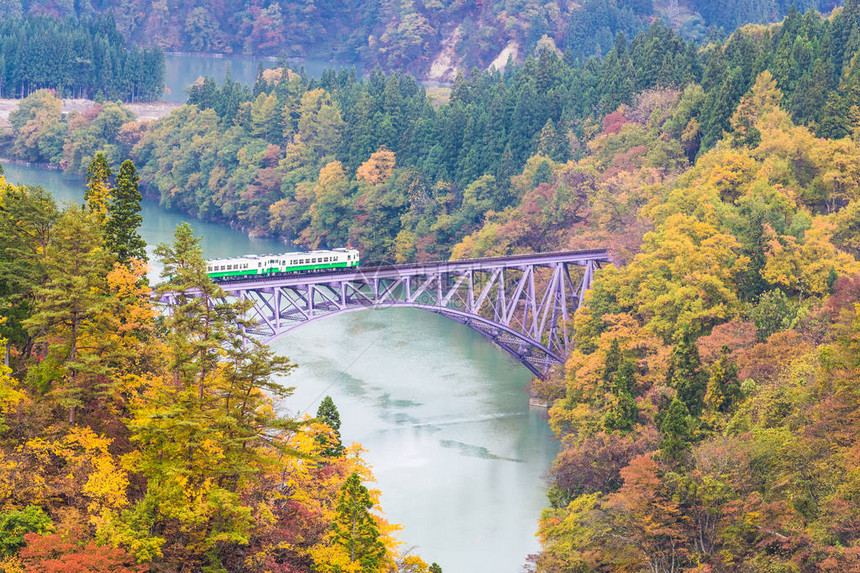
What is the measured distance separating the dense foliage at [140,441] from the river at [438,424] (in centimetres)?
1424

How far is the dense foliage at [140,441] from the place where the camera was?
154 feet

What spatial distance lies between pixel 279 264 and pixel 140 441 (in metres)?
32.7

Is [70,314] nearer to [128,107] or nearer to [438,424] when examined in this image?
[438,424]

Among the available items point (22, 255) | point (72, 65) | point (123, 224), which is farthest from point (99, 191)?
point (72, 65)

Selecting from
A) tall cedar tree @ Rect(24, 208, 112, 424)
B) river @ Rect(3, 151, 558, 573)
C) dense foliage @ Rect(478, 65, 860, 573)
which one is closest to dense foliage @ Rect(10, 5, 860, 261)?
dense foliage @ Rect(478, 65, 860, 573)

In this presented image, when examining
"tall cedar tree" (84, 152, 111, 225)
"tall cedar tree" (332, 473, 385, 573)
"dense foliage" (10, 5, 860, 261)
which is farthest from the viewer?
"dense foliage" (10, 5, 860, 261)

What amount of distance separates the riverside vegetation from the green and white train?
14402 millimetres

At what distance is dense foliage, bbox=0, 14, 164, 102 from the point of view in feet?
592

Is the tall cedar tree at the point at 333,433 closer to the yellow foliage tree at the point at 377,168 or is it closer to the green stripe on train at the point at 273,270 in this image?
the green stripe on train at the point at 273,270

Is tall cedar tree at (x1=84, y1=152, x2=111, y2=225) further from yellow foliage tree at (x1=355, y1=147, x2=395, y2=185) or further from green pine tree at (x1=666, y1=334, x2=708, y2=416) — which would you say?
yellow foliage tree at (x1=355, y1=147, x2=395, y2=185)

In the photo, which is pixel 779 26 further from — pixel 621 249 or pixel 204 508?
pixel 204 508

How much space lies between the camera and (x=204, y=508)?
47.2m

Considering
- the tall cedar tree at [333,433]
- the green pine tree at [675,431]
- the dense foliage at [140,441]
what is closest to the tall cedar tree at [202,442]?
the dense foliage at [140,441]

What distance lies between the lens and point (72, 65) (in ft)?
597
